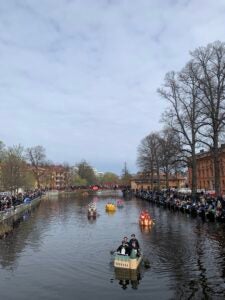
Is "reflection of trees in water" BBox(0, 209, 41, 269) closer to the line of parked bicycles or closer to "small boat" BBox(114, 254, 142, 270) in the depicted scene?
"small boat" BBox(114, 254, 142, 270)

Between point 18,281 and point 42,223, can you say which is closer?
point 18,281

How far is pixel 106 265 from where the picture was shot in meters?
22.7

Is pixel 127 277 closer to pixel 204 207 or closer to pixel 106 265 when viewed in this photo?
pixel 106 265

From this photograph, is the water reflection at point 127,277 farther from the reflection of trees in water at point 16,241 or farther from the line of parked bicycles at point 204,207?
the line of parked bicycles at point 204,207

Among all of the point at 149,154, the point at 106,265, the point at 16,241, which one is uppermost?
the point at 149,154

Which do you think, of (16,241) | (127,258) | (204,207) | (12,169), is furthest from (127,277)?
(12,169)

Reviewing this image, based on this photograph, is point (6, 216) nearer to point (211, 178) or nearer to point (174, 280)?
point (174, 280)

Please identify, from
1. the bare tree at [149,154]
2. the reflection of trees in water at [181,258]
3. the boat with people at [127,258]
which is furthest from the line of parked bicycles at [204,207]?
the bare tree at [149,154]

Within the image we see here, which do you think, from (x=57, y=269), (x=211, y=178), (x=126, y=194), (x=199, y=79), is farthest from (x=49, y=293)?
(x=126, y=194)

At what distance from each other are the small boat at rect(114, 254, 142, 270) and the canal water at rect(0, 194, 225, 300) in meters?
0.40

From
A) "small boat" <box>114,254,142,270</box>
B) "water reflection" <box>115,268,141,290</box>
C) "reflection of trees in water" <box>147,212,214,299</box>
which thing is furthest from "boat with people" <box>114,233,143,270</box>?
"reflection of trees in water" <box>147,212,214,299</box>

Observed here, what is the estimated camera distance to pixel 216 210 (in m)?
39.0

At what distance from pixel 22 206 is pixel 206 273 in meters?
41.6

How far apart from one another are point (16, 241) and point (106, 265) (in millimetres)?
11198
